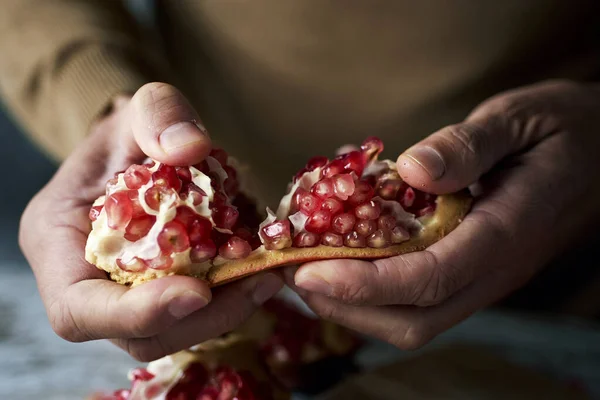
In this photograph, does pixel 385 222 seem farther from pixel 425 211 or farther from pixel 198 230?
pixel 198 230

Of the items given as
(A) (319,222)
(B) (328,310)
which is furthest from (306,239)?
(B) (328,310)

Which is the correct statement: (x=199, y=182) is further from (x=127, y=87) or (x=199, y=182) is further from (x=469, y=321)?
(x=469, y=321)

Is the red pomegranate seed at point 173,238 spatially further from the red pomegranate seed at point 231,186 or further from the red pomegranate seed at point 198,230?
the red pomegranate seed at point 231,186

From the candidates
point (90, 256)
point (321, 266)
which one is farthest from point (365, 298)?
point (90, 256)

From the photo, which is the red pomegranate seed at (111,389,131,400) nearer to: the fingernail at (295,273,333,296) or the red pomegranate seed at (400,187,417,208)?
the fingernail at (295,273,333,296)

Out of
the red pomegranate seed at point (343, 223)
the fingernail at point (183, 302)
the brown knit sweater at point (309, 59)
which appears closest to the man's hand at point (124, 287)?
the fingernail at point (183, 302)

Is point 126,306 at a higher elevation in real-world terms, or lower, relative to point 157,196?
lower
